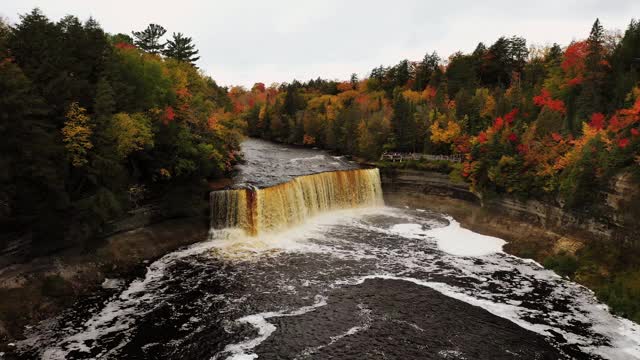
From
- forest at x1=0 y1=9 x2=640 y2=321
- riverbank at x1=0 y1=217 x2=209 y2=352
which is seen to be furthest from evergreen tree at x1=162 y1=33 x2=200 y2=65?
riverbank at x1=0 y1=217 x2=209 y2=352

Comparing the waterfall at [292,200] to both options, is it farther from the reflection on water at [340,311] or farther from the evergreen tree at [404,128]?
the evergreen tree at [404,128]

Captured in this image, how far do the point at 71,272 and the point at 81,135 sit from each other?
8.76 m

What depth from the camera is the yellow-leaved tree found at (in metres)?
26.9

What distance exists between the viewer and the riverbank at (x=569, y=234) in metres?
27.7

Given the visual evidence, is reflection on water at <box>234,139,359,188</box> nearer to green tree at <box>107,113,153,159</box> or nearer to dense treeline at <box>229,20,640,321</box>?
dense treeline at <box>229,20,640,321</box>

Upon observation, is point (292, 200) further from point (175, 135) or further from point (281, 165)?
point (281, 165)

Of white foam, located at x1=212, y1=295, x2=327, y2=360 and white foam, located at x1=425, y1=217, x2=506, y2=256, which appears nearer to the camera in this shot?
white foam, located at x1=212, y1=295, x2=327, y2=360

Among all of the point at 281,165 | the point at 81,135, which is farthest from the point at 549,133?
the point at 81,135

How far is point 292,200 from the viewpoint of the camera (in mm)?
41812

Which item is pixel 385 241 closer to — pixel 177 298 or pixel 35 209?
pixel 177 298

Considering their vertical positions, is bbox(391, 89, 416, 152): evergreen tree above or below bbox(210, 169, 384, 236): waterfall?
above

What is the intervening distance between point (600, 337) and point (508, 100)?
1574 inches

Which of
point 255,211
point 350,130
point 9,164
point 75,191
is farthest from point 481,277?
point 350,130

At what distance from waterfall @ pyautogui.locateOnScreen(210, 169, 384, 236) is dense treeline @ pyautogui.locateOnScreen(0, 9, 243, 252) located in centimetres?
344
